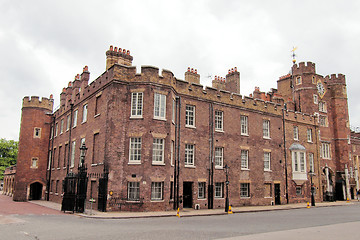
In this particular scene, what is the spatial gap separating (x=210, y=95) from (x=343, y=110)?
24426 millimetres

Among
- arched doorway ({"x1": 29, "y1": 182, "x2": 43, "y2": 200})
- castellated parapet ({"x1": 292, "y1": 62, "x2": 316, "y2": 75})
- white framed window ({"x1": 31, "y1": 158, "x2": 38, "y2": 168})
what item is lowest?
arched doorway ({"x1": 29, "y1": 182, "x2": 43, "y2": 200})

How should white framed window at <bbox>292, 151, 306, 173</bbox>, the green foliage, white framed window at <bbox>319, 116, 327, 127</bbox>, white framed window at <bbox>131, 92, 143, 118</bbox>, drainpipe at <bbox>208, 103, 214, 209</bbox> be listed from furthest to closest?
the green foliage, white framed window at <bbox>319, 116, 327, 127</bbox>, white framed window at <bbox>292, 151, 306, 173</bbox>, drainpipe at <bbox>208, 103, 214, 209</bbox>, white framed window at <bbox>131, 92, 143, 118</bbox>

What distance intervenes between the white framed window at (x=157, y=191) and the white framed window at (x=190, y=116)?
20.0 feet

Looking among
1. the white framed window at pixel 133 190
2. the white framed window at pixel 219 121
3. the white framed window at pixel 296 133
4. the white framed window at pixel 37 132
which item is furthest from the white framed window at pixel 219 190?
the white framed window at pixel 37 132

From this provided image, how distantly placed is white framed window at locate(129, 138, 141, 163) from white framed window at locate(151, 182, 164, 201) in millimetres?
2106

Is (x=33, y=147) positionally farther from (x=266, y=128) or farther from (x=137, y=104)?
(x=266, y=128)

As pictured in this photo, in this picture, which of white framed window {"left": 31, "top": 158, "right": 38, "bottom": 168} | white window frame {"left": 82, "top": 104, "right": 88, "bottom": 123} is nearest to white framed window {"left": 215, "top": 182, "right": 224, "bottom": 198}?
white window frame {"left": 82, "top": 104, "right": 88, "bottom": 123}

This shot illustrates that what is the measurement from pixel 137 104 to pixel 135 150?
3437mm

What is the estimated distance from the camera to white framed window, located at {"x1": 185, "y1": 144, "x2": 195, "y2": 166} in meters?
24.7

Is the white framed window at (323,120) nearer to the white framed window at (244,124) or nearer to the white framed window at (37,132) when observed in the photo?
the white framed window at (244,124)

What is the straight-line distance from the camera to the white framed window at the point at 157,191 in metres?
21.2

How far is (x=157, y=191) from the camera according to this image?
70.3 feet

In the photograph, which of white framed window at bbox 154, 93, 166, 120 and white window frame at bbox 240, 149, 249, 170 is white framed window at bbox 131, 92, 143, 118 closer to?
white framed window at bbox 154, 93, 166, 120

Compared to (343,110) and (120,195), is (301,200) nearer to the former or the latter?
(343,110)
